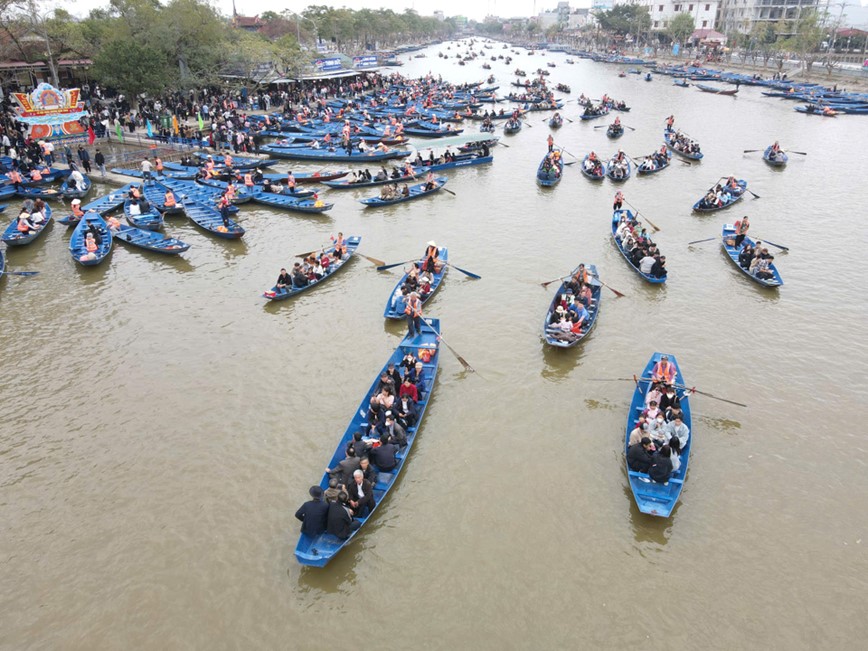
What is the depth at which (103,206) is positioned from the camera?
1071 inches

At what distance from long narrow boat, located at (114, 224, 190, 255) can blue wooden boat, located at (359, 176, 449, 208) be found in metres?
9.65

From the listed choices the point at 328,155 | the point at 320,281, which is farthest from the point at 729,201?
the point at 328,155

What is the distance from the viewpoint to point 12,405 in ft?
48.4

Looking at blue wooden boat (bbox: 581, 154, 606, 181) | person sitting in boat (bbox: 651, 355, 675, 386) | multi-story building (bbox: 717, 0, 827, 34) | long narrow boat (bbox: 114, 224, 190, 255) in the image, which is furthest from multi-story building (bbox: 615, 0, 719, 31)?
person sitting in boat (bbox: 651, 355, 675, 386)

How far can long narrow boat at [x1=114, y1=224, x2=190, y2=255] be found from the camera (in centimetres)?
2283

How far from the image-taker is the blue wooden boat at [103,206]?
1006 inches

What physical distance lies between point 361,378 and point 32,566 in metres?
8.39

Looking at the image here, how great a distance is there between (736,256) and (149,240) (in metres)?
24.9

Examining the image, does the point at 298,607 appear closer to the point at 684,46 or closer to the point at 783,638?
the point at 783,638

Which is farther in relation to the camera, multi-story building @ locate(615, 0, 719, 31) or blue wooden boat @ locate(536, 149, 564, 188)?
multi-story building @ locate(615, 0, 719, 31)

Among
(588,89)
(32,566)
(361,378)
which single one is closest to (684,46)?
(588,89)

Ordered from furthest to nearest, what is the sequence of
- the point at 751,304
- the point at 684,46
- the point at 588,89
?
the point at 684,46 → the point at 588,89 → the point at 751,304

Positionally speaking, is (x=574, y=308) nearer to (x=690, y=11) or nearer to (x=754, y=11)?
(x=754, y=11)

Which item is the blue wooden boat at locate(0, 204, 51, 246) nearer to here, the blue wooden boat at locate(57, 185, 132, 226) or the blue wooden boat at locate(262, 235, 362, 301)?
the blue wooden boat at locate(57, 185, 132, 226)
